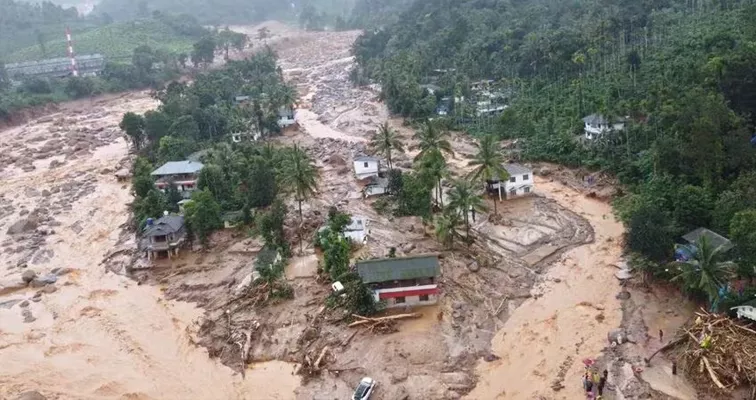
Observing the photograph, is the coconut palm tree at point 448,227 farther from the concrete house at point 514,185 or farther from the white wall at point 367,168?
the white wall at point 367,168

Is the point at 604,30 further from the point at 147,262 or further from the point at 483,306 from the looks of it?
the point at 147,262

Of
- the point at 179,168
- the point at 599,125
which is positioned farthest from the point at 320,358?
the point at 599,125

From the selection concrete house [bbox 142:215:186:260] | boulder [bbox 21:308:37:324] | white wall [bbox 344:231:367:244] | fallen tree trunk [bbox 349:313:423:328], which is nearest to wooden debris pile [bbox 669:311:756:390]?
fallen tree trunk [bbox 349:313:423:328]

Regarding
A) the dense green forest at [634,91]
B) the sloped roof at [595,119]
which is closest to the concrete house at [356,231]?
the dense green forest at [634,91]

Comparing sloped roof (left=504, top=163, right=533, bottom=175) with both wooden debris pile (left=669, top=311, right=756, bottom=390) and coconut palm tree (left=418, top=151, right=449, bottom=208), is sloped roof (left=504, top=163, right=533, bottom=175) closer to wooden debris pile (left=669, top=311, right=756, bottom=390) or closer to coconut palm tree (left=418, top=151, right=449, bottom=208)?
coconut palm tree (left=418, top=151, right=449, bottom=208)

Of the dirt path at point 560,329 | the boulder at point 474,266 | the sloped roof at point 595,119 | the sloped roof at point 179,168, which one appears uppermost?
the sloped roof at point 595,119

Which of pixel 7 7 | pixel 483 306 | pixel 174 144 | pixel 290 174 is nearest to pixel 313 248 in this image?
pixel 290 174
